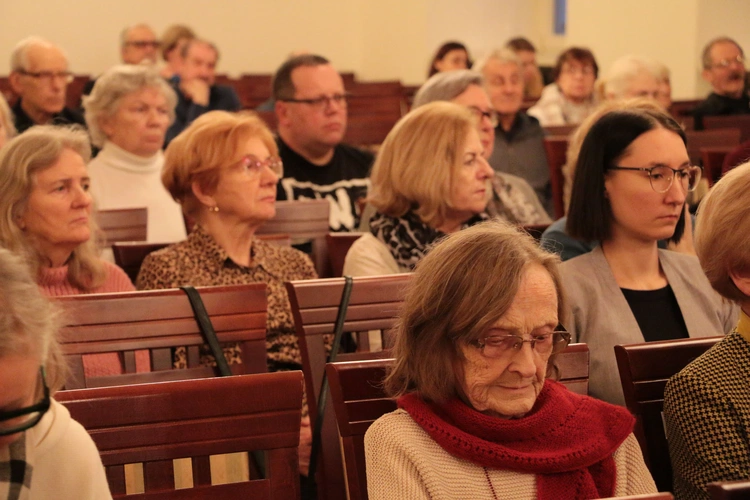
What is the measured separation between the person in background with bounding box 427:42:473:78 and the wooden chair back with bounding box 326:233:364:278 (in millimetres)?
4570

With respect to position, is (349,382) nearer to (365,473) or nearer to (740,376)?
(365,473)

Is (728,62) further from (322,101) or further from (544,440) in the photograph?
(544,440)

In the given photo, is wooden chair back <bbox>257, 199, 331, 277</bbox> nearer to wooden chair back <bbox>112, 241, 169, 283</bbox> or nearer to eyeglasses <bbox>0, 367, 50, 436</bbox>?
wooden chair back <bbox>112, 241, 169, 283</bbox>

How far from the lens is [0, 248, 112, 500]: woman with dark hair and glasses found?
1.25 m

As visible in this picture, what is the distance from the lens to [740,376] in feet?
5.98

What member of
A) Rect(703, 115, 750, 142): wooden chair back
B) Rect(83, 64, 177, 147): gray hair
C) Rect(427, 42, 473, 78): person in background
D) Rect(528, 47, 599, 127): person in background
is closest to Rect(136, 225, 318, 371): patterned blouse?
Rect(83, 64, 177, 147): gray hair

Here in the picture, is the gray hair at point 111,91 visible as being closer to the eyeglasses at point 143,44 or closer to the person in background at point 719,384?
the person in background at point 719,384

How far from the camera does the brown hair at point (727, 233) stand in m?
1.90

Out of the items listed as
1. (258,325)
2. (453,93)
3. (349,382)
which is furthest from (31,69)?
(349,382)

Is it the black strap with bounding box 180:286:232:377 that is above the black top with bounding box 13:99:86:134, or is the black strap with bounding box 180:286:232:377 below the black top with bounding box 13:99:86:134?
below

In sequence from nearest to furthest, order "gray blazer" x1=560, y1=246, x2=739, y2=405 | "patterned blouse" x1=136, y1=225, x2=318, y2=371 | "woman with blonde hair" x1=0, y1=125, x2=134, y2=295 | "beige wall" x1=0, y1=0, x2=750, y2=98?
"gray blazer" x1=560, y1=246, x2=739, y2=405, "woman with blonde hair" x1=0, y1=125, x2=134, y2=295, "patterned blouse" x1=136, y1=225, x2=318, y2=371, "beige wall" x1=0, y1=0, x2=750, y2=98

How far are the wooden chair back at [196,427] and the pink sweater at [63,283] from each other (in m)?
1.15

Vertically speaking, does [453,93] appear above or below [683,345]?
above

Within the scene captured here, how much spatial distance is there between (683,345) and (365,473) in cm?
70
